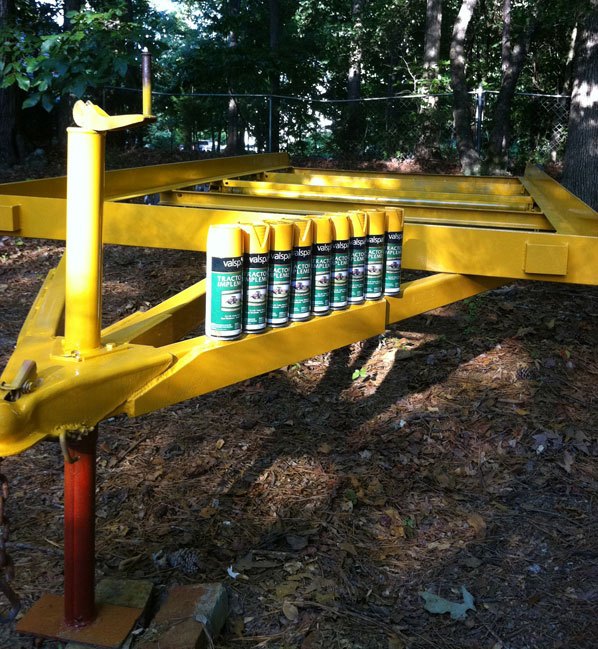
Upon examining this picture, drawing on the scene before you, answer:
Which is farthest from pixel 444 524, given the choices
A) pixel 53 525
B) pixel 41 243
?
pixel 41 243

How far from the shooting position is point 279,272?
106 inches

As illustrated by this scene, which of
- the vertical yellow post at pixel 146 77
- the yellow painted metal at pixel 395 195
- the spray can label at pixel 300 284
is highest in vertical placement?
the vertical yellow post at pixel 146 77

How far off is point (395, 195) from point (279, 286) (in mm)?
2936

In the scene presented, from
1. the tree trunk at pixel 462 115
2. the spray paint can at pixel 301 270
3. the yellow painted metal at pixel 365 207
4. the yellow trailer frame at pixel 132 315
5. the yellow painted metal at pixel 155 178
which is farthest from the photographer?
the tree trunk at pixel 462 115

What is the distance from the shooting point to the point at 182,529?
349cm

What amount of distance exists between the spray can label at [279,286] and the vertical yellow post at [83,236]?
0.63 meters

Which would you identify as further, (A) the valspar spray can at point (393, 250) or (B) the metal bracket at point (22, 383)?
(A) the valspar spray can at point (393, 250)

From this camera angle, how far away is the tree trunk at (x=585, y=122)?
8.02m

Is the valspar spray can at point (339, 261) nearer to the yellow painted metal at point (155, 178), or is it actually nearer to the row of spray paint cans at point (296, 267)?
the row of spray paint cans at point (296, 267)

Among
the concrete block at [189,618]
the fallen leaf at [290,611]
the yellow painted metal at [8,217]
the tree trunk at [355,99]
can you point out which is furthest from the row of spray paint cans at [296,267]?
the tree trunk at [355,99]

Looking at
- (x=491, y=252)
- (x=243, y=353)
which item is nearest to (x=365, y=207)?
(x=491, y=252)

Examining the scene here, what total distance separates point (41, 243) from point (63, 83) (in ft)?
9.06

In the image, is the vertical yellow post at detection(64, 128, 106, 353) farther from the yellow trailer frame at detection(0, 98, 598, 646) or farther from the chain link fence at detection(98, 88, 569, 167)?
the chain link fence at detection(98, 88, 569, 167)

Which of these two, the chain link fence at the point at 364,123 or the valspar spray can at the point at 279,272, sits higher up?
the chain link fence at the point at 364,123
